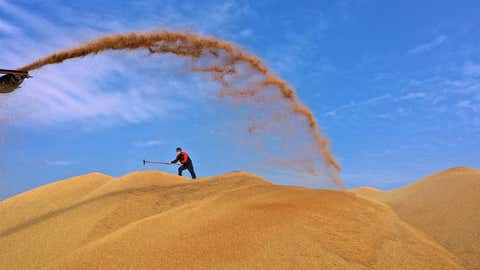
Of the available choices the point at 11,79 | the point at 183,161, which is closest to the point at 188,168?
the point at 183,161

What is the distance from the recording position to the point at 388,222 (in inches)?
249

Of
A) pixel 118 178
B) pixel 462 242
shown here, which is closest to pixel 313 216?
pixel 462 242

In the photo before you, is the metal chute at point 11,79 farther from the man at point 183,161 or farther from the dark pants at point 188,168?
the dark pants at point 188,168

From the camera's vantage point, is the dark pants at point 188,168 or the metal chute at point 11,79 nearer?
the metal chute at point 11,79

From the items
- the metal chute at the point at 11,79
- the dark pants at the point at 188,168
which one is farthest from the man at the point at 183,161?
the metal chute at the point at 11,79

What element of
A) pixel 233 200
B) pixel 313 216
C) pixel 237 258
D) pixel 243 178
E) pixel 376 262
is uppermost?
pixel 243 178

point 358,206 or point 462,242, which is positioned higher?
A: point 358,206

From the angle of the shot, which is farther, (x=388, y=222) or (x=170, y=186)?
(x=170, y=186)

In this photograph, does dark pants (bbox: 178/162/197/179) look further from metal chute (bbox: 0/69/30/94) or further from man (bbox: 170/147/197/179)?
metal chute (bbox: 0/69/30/94)

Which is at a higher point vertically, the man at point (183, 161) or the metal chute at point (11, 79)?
the metal chute at point (11, 79)

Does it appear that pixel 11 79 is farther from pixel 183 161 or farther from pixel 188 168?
pixel 188 168

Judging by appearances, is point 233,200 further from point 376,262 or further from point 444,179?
point 444,179

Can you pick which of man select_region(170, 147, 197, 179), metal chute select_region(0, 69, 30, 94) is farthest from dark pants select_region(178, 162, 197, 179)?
metal chute select_region(0, 69, 30, 94)

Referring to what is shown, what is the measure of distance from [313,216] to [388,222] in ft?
5.72
